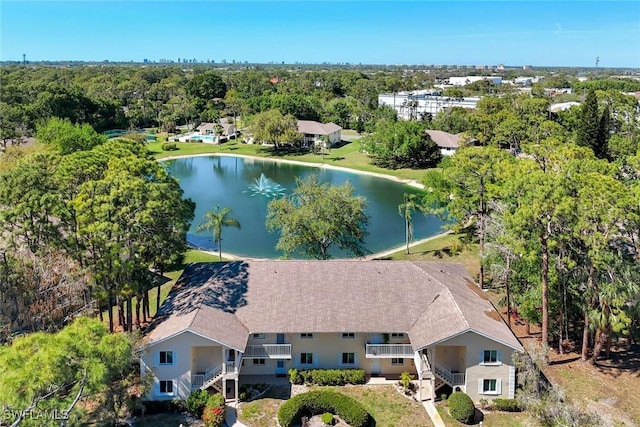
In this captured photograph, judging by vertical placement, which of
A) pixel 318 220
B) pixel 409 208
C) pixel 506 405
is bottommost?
pixel 506 405

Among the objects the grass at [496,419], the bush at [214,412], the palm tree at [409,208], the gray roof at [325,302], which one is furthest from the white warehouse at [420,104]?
the bush at [214,412]

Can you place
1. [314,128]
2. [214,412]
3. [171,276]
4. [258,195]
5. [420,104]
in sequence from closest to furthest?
[214,412] → [171,276] → [258,195] → [314,128] → [420,104]

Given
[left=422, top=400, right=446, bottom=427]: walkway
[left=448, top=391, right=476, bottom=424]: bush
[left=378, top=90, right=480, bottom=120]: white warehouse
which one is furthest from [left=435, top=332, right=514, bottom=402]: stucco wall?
[left=378, top=90, right=480, bottom=120]: white warehouse

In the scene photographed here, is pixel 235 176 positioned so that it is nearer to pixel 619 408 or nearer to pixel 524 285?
pixel 524 285

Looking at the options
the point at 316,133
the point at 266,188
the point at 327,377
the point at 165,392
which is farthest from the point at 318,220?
the point at 316,133

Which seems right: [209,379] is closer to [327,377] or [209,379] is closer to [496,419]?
[327,377]


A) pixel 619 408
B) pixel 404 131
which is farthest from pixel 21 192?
pixel 404 131

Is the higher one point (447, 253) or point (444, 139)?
point (444, 139)
